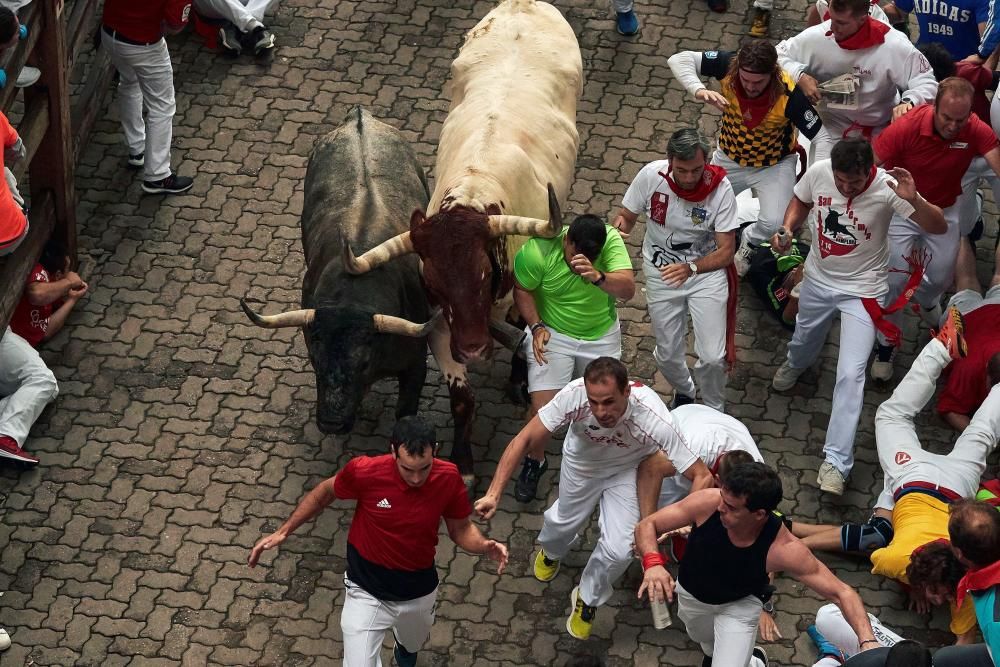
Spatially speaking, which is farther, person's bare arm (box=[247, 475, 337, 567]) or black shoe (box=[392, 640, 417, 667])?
black shoe (box=[392, 640, 417, 667])

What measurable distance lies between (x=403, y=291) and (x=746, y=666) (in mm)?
3362

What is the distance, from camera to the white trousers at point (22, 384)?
33.5 ft

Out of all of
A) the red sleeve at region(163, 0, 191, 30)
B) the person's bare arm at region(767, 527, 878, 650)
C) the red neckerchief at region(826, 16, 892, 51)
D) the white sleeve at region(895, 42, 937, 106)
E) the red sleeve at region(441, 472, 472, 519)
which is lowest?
the red sleeve at region(163, 0, 191, 30)

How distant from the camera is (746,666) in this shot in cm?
816

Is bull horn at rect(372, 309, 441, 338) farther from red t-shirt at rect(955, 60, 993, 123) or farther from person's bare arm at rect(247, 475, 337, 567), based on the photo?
red t-shirt at rect(955, 60, 993, 123)

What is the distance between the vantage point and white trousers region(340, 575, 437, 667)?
8.05 m

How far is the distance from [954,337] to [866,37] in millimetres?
2494

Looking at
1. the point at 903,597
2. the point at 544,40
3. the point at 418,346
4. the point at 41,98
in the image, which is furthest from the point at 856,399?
the point at 41,98

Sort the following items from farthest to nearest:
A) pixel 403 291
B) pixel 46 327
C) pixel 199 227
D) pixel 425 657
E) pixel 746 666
→ pixel 199 227
pixel 46 327
pixel 403 291
pixel 425 657
pixel 746 666

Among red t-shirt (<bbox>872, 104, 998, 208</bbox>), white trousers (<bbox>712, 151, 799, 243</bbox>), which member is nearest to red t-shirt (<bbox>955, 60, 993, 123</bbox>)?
red t-shirt (<bbox>872, 104, 998, 208</bbox>)

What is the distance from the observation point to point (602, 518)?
8.90 metres

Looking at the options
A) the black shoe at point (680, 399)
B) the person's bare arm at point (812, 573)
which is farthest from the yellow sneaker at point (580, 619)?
the black shoe at point (680, 399)

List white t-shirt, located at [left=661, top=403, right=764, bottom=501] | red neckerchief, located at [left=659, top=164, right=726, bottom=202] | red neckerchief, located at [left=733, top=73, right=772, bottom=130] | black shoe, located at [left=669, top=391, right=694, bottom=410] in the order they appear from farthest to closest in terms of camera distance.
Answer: black shoe, located at [left=669, top=391, right=694, bottom=410] < red neckerchief, located at [left=733, top=73, right=772, bottom=130] < red neckerchief, located at [left=659, top=164, right=726, bottom=202] < white t-shirt, located at [left=661, top=403, right=764, bottom=501]

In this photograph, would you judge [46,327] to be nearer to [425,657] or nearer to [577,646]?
[425,657]
